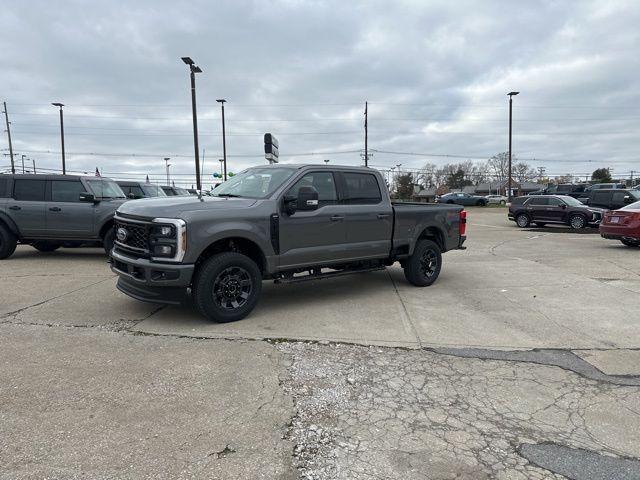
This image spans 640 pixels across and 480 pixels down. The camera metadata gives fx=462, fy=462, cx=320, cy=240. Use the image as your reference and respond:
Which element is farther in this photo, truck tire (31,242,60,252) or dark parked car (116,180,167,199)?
dark parked car (116,180,167,199)

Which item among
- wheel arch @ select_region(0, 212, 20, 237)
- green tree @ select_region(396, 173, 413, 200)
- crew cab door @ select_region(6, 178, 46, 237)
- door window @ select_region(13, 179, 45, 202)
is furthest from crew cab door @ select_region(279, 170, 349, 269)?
green tree @ select_region(396, 173, 413, 200)

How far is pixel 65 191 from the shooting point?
33.2 ft

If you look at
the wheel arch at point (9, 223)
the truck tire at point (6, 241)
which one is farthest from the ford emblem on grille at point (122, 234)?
the truck tire at point (6, 241)

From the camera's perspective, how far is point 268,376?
4.03m

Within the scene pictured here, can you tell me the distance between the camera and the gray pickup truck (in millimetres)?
5191

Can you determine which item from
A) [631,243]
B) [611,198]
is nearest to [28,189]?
[631,243]

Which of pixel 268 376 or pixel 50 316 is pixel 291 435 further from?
pixel 50 316

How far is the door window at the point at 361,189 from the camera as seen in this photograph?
6.87m

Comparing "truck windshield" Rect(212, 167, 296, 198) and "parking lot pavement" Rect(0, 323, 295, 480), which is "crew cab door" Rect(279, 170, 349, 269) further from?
"parking lot pavement" Rect(0, 323, 295, 480)

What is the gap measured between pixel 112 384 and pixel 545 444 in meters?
3.29

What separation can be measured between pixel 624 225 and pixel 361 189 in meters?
9.39

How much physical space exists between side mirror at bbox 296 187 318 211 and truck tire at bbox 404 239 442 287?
2.59 meters

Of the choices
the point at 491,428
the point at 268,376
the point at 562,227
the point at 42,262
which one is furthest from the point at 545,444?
the point at 562,227

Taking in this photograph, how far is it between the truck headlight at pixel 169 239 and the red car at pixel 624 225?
40.0ft
